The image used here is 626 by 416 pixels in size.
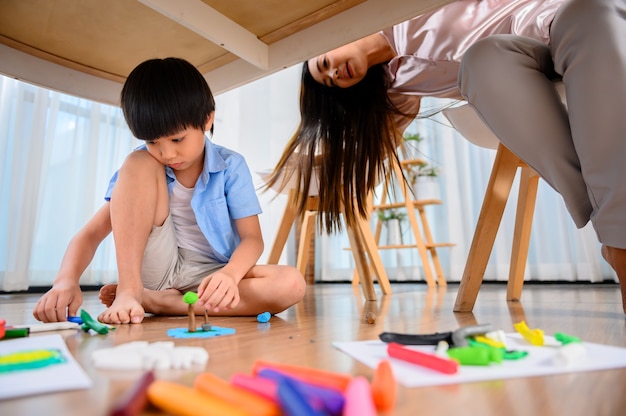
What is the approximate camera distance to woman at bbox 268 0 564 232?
1040 millimetres

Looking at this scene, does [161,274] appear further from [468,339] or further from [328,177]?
[468,339]

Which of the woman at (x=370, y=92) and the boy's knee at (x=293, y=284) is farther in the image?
the woman at (x=370, y=92)

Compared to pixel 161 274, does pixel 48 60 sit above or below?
above

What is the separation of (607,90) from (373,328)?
0.48m

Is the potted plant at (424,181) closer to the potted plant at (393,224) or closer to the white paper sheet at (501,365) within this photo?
the potted plant at (393,224)

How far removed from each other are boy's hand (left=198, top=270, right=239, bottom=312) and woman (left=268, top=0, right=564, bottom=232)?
0.53m

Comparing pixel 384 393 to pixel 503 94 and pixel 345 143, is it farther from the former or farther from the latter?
pixel 345 143

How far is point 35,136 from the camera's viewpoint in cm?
224

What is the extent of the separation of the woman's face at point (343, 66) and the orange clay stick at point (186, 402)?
0.99m

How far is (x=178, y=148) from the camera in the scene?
34.8 inches

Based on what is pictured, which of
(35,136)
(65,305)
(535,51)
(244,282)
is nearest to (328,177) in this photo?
(244,282)

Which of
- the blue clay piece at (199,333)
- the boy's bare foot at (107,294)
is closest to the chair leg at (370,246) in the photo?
the boy's bare foot at (107,294)

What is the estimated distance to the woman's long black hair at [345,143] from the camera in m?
1.21

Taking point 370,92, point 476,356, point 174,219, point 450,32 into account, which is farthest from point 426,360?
point 370,92
